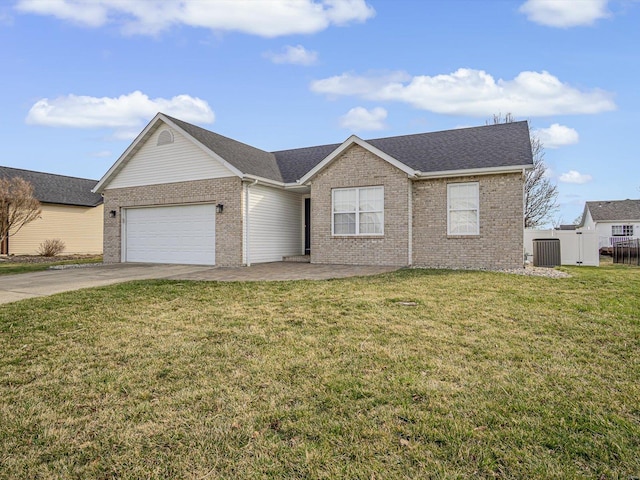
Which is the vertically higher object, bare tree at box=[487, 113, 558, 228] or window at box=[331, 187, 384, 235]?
bare tree at box=[487, 113, 558, 228]

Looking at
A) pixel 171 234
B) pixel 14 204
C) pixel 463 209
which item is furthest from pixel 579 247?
pixel 14 204

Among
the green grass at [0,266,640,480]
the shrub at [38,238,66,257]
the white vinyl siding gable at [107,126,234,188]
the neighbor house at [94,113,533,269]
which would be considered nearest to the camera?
the green grass at [0,266,640,480]

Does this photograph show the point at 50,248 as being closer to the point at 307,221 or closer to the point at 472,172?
the point at 307,221

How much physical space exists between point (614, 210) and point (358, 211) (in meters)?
37.2

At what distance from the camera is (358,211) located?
14.3 m

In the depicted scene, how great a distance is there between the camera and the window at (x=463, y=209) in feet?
43.9

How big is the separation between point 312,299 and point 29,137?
71.8ft

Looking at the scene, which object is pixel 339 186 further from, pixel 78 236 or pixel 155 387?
pixel 78 236

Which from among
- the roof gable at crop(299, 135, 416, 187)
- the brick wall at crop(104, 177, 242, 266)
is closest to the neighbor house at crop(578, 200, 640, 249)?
the roof gable at crop(299, 135, 416, 187)

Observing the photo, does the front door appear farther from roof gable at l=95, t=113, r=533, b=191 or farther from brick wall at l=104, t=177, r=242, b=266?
brick wall at l=104, t=177, r=242, b=266

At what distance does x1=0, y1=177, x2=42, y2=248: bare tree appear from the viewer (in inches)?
821

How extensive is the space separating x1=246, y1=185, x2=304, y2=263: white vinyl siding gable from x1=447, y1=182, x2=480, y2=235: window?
6.90 m

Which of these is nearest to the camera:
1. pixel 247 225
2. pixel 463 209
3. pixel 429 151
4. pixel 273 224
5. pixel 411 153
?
pixel 463 209

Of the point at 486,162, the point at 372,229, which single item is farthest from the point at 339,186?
the point at 486,162
